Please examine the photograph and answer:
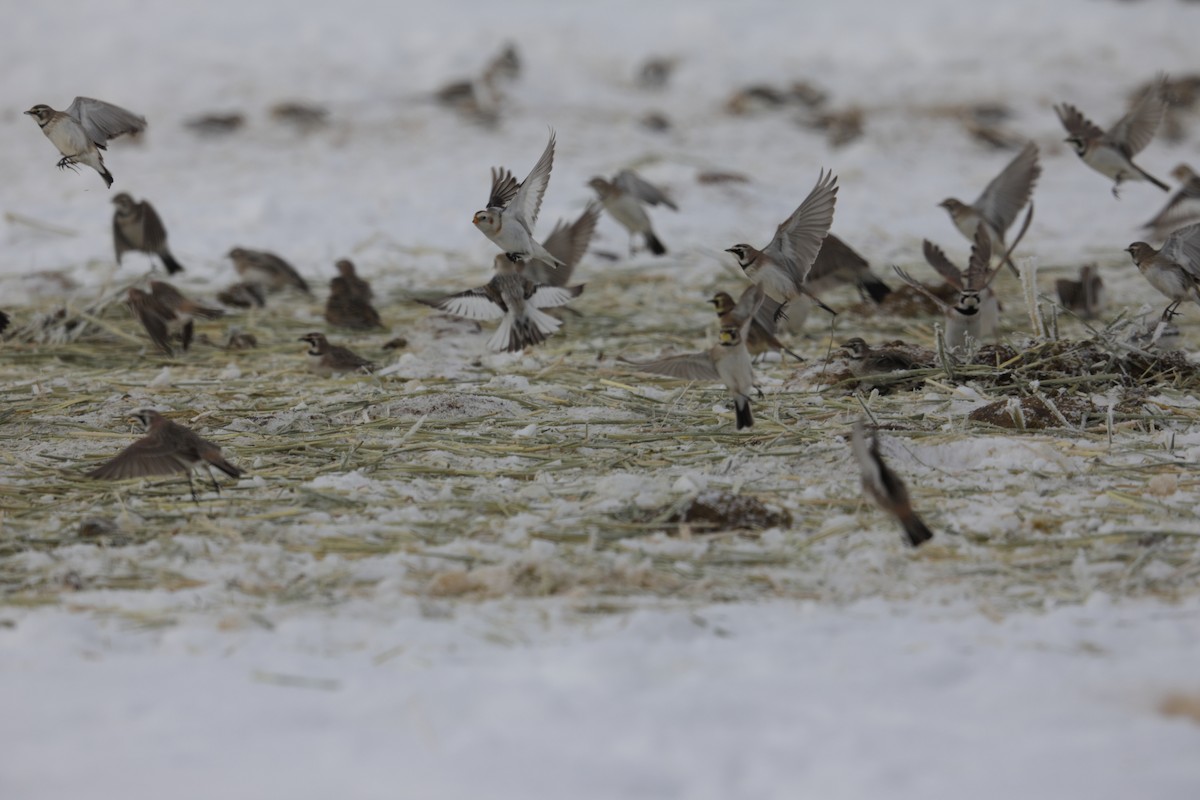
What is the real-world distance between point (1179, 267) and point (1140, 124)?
91.6 inches

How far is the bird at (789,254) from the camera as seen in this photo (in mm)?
5504

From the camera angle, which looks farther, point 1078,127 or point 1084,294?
point 1078,127

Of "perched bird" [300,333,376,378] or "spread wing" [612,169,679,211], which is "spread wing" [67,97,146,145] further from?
"spread wing" [612,169,679,211]

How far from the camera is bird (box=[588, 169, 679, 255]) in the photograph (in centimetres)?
865

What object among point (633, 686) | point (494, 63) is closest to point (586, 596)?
point (633, 686)

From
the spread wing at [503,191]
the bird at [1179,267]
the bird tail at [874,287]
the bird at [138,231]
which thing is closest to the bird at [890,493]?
the spread wing at [503,191]

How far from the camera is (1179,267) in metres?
5.82

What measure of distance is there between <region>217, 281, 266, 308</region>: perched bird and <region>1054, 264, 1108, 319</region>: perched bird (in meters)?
4.77

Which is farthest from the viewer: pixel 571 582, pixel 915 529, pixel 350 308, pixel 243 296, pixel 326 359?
pixel 243 296

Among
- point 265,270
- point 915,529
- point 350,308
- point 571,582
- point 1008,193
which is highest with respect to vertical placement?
point 1008,193

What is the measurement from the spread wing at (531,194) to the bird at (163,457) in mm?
1773

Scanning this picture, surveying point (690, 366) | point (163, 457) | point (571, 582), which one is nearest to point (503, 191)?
point (690, 366)

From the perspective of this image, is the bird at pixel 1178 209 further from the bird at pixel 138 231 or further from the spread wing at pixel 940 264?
the bird at pixel 138 231

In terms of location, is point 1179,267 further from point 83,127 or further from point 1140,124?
point 83,127
